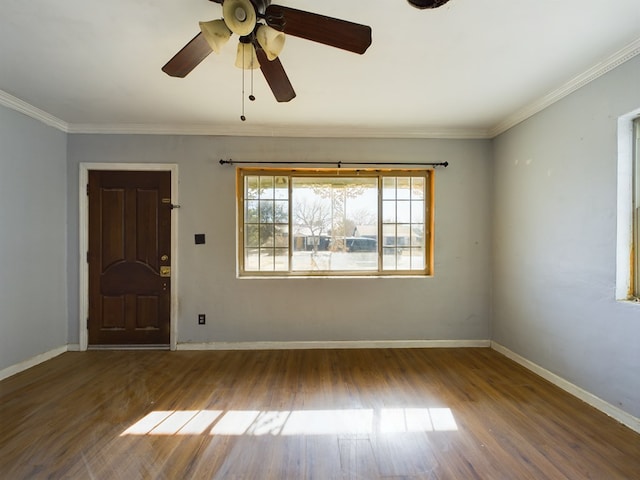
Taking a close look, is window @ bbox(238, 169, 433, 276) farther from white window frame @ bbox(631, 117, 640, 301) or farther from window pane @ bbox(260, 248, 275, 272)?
white window frame @ bbox(631, 117, 640, 301)

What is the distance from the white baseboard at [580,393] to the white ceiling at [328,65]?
239 cm

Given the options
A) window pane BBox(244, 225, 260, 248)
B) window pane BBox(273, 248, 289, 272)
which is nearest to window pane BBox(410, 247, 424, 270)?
window pane BBox(273, 248, 289, 272)

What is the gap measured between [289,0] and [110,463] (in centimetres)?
272

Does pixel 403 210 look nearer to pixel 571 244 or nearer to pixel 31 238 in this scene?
pixel 571 244

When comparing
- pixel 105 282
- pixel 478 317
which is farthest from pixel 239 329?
pixel 478 317

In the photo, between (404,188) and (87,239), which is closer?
(87,239)

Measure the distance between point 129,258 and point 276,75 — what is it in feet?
8.71

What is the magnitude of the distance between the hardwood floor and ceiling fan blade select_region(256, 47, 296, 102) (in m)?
2.20

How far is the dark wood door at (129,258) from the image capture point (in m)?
3.05

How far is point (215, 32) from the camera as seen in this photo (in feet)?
4.17

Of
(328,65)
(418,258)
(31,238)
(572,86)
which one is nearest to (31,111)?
(31,238)

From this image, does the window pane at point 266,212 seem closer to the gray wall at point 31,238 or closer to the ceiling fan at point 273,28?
the ceiling fan at point 273,28

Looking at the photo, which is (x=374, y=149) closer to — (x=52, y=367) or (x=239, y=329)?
(x=239, y=329)

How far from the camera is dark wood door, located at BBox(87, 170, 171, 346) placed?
3055 mm
